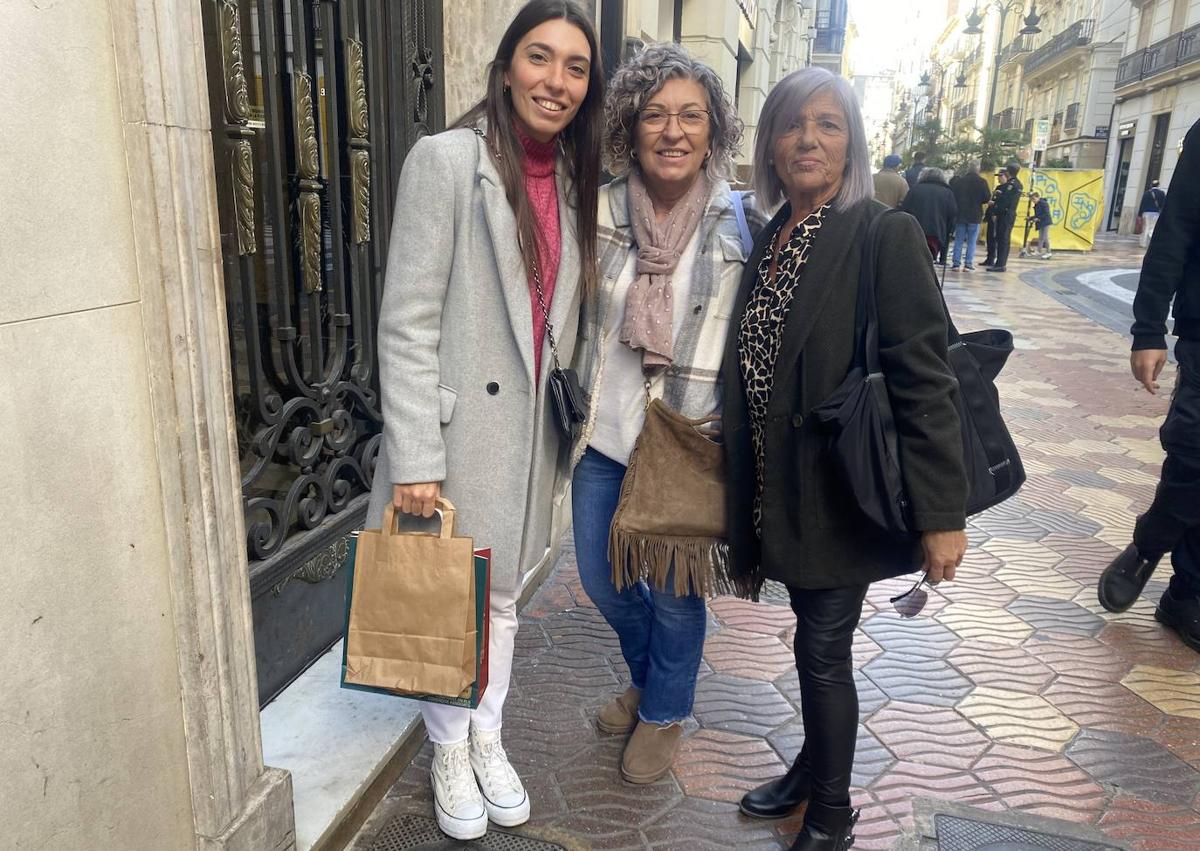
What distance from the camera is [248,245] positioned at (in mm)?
2711

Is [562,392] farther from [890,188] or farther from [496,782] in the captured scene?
[890,188]

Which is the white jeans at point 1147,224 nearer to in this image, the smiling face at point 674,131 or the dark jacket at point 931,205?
the dark jacket at point 931,205

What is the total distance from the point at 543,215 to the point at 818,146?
0.70 metres

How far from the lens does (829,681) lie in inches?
91.3

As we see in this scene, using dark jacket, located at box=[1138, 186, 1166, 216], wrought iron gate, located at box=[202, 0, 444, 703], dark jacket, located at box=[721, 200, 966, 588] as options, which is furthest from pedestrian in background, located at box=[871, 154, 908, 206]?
dark jacket, located at box=[1138, 186, 1166, 216]

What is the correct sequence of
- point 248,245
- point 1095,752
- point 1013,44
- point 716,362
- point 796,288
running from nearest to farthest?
point 796,288
point 716,362
point 248,245
point 1095,752
point 1013,44

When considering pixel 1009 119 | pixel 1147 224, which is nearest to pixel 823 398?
pixel 1147 224

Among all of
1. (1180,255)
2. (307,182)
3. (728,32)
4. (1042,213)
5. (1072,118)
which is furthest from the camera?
(1072,118)

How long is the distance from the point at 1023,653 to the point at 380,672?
2.72 metres

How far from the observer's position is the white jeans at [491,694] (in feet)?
8.27

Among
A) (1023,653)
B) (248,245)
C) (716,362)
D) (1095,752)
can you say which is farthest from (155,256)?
(1023,653)

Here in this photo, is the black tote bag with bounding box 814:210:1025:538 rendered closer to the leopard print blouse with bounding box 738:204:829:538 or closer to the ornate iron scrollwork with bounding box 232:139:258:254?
the leopard print blouse with bounding box 738:204:829:538

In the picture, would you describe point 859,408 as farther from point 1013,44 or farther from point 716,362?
point 1013,44

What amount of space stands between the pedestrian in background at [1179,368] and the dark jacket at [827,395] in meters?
1.82
